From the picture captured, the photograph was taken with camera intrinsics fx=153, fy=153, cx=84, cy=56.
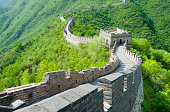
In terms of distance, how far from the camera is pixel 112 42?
2406 centimetres

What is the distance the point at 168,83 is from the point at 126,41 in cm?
951

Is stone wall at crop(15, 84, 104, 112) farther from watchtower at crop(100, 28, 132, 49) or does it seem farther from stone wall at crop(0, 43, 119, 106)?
watchtower at crop(100, 28, 132, 49)

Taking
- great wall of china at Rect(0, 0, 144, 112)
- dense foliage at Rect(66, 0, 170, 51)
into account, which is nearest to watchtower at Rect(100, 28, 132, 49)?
great wall of china at Rect(0, 0, 144, 112)

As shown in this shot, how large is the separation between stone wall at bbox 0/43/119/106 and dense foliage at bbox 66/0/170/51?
34119mm

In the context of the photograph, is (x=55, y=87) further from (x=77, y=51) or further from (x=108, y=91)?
(x=77, y=51)

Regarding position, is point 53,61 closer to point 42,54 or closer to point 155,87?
point 42,54

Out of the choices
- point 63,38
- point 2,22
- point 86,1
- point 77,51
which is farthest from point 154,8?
point 2,22

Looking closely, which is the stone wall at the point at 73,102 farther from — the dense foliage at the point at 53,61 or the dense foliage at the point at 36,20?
the dense foliage at the point at 36,20

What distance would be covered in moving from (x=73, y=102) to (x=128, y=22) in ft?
179

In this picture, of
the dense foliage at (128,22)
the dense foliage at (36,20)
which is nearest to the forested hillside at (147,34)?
the dense foliage at (128,22)

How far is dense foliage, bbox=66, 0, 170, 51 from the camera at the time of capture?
4584 cm

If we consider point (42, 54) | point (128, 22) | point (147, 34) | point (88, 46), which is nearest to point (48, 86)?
point (88, 46)

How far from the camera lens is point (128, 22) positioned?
176 feet

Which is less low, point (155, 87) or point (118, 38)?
point (118, 38)
